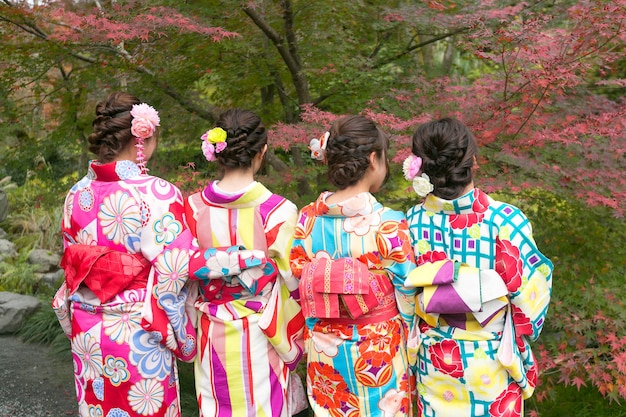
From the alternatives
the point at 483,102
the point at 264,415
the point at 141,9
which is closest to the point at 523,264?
the point at 264,415

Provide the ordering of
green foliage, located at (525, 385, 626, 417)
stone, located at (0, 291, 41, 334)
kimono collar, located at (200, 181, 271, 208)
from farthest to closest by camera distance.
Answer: stone, located at (0, 291, 41, 334) → green foliage, located at (525, 385, 626, 417) → kimono collar, located at (200, 181, 271, 208)

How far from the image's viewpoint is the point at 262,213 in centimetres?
261

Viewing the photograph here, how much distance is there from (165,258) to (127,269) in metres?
0.18

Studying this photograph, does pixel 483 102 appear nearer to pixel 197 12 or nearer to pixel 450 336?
pixel 450 336

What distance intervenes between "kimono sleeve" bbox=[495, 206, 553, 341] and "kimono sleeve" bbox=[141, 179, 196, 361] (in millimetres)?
1313

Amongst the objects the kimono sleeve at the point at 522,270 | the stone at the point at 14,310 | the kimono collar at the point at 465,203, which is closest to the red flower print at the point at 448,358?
the kimono sleeve at the point at 522,270

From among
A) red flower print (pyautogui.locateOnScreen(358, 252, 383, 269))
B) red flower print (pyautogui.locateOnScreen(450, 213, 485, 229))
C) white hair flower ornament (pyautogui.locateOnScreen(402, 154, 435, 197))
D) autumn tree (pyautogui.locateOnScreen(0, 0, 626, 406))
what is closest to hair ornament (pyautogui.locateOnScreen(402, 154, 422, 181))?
white hair flower ornament (pyautogui.locateOnScreen(402, 154, 435, 197))

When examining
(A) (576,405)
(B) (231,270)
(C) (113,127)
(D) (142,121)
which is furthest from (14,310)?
(A) (576,405)

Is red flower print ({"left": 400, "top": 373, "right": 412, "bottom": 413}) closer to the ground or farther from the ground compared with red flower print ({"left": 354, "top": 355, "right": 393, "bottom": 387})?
closer to the ground

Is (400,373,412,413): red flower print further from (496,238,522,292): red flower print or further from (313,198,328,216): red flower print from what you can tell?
(313,198,328,216): red flower print

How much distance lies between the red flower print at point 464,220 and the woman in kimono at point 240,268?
713mm

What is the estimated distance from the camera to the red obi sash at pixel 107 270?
260 centimetres

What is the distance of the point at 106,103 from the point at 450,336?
5.90 ft

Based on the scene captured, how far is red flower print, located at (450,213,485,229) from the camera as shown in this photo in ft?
7.48
